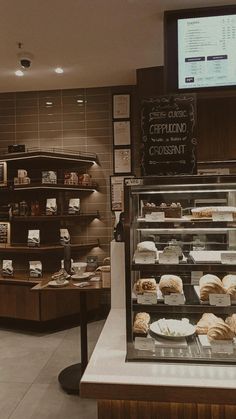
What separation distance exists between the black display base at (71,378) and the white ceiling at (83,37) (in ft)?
9.73

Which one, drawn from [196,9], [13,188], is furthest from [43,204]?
[196,9]

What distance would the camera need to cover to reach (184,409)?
1521 mm

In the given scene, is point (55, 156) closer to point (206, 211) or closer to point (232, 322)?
point (206, 211)

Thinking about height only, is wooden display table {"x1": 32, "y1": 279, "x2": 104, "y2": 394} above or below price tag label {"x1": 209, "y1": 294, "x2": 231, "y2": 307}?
below

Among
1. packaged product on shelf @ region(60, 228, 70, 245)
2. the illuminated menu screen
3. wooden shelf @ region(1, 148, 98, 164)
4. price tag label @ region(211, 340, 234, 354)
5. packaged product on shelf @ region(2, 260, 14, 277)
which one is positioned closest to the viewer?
price tag label @ region(211, 340, 234, 354)

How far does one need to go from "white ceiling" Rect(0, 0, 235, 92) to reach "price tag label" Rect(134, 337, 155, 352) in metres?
2.34

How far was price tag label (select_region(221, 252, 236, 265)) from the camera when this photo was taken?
1.61 m

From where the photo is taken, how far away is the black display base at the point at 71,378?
2.81 m

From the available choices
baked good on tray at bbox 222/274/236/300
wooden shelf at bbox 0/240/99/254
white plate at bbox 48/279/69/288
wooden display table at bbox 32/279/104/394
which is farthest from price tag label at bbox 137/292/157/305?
wooden shelf at bbox 0/240/99/254

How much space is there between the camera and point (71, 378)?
9.66ft

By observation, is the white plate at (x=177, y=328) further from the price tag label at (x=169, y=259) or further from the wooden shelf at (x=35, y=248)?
the wooden shelf at (x=35, y=248)

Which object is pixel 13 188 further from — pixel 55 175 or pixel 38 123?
pixel 38 123

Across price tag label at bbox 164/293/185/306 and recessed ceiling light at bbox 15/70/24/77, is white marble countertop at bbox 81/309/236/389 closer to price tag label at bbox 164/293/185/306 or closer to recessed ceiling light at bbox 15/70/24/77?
price tag label at bbox 164/293/185/306

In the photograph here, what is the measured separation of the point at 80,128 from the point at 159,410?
12.5 ft
